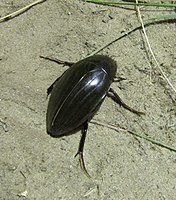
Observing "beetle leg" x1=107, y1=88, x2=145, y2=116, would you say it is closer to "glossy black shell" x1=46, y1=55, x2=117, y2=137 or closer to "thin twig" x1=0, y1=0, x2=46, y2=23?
"glossy black shell" x1=46, y1=55, x2=117, y2=137

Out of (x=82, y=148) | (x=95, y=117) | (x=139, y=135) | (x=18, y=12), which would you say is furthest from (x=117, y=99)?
(x=18, y=12)

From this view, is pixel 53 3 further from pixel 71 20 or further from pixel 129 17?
pixel 129 17

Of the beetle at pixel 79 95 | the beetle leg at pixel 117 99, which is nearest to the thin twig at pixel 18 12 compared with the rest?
the beetle at pixel 79 95

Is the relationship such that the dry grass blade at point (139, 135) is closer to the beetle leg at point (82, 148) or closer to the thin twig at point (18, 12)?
the beetle leg at point (82, 148)

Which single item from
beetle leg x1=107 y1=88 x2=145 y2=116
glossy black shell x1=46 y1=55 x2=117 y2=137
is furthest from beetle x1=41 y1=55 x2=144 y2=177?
beetle leg x1=107 y1=88 x2=145 y2=116

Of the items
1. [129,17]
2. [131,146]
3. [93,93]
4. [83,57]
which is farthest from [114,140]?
[129,17]

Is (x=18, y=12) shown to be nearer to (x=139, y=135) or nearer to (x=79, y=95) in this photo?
(x=79, y=95)
